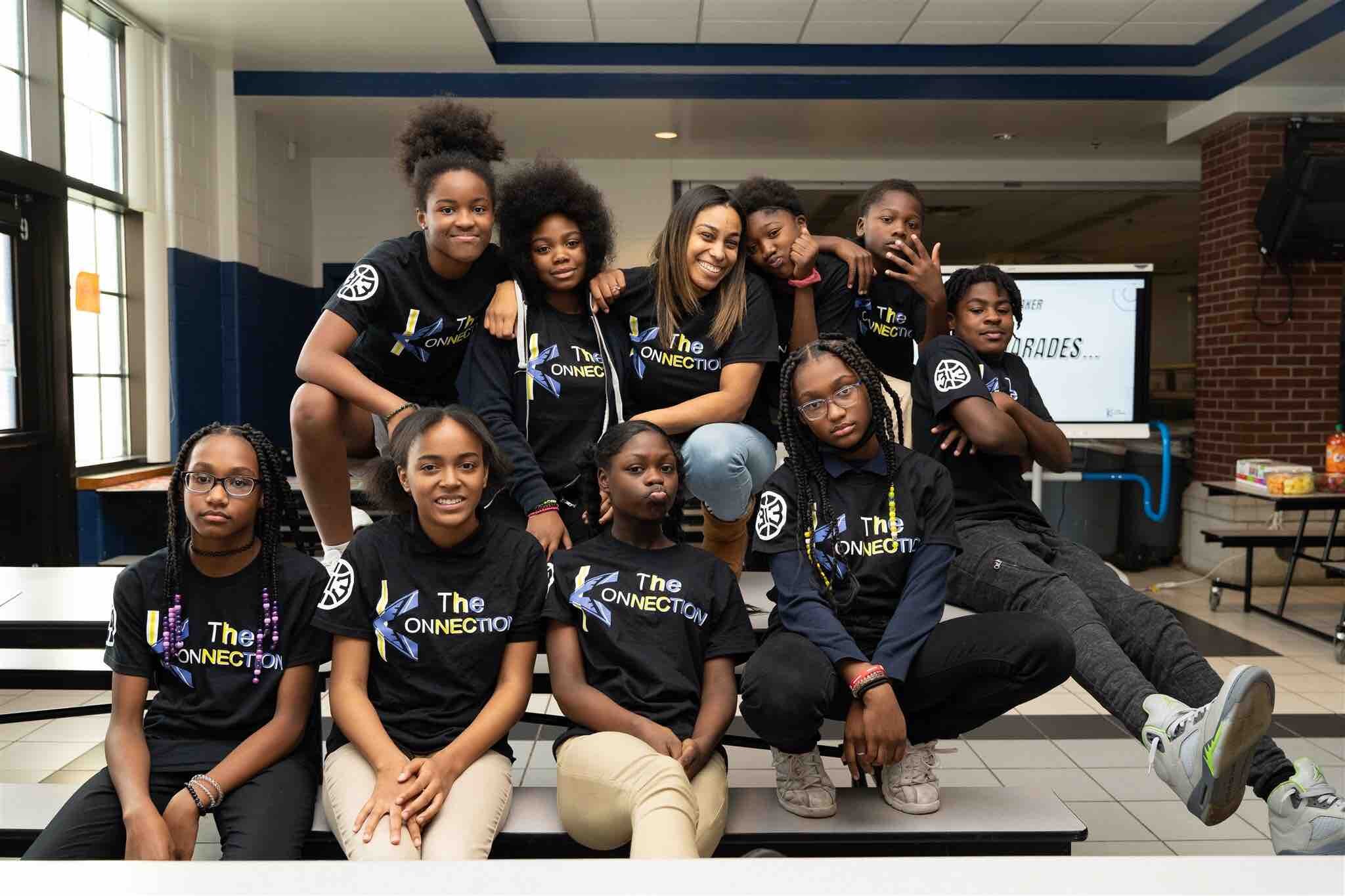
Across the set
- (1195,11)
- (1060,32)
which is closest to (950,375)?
(1195,11)

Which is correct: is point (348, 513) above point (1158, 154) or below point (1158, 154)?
below

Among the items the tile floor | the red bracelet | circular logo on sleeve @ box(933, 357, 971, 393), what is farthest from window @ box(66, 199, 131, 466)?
the red bracelet

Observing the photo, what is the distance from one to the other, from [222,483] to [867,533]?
1223mm

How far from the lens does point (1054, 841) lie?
178cm

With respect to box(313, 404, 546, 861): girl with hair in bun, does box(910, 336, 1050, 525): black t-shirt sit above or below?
above

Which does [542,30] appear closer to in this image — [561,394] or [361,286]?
[361,286]

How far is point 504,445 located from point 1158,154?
735cm

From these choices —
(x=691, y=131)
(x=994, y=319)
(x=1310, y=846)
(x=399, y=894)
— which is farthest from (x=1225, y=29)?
(x=399, y=894)

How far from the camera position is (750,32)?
19.8 feet

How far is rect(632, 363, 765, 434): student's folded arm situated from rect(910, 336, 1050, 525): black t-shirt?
0.40 metres

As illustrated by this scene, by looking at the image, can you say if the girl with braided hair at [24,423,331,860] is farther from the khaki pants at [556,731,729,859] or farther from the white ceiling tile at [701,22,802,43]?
the white ceiling tile at [701,22,802,43]

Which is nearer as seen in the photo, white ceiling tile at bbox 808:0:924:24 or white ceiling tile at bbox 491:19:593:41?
white ceiling tile at bbox 808:0:924:24

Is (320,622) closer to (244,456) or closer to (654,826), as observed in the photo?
(244,456)

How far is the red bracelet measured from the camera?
1821 mm
